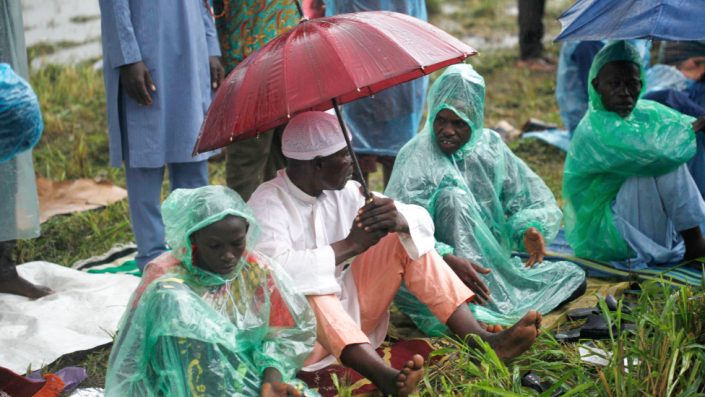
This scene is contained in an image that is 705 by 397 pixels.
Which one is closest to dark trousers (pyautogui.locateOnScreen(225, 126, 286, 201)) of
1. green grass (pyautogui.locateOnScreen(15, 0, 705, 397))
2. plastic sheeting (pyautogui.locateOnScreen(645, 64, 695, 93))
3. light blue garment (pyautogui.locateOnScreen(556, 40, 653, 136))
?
green grass (pyautogui.locateOnScreen(15, 0, 705, 397))

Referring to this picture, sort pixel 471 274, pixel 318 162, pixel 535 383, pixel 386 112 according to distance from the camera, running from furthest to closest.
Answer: pixel 386 112 → pixel 471 274 → pixel 318 162 → pixel 535 383

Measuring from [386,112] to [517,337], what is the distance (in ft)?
7.51

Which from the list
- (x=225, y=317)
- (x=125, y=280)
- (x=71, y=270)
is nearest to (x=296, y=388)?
(x=225, y=317)

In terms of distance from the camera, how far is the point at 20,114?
89.5 inches

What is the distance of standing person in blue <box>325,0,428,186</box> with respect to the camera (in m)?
4.46

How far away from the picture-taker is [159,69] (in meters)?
3.41

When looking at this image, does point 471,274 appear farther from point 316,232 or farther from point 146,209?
point 146,209

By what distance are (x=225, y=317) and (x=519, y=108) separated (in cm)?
606

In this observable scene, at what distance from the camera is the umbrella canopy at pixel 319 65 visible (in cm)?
233

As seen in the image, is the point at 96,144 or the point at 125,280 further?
the point at 96,144

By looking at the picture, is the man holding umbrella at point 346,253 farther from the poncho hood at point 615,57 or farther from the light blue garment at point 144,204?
the poncho hood at point 615,57

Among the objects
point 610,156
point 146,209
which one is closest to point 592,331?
point 610,156

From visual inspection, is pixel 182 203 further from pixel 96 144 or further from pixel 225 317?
pixel 96 144

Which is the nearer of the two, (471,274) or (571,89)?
(471,274)
